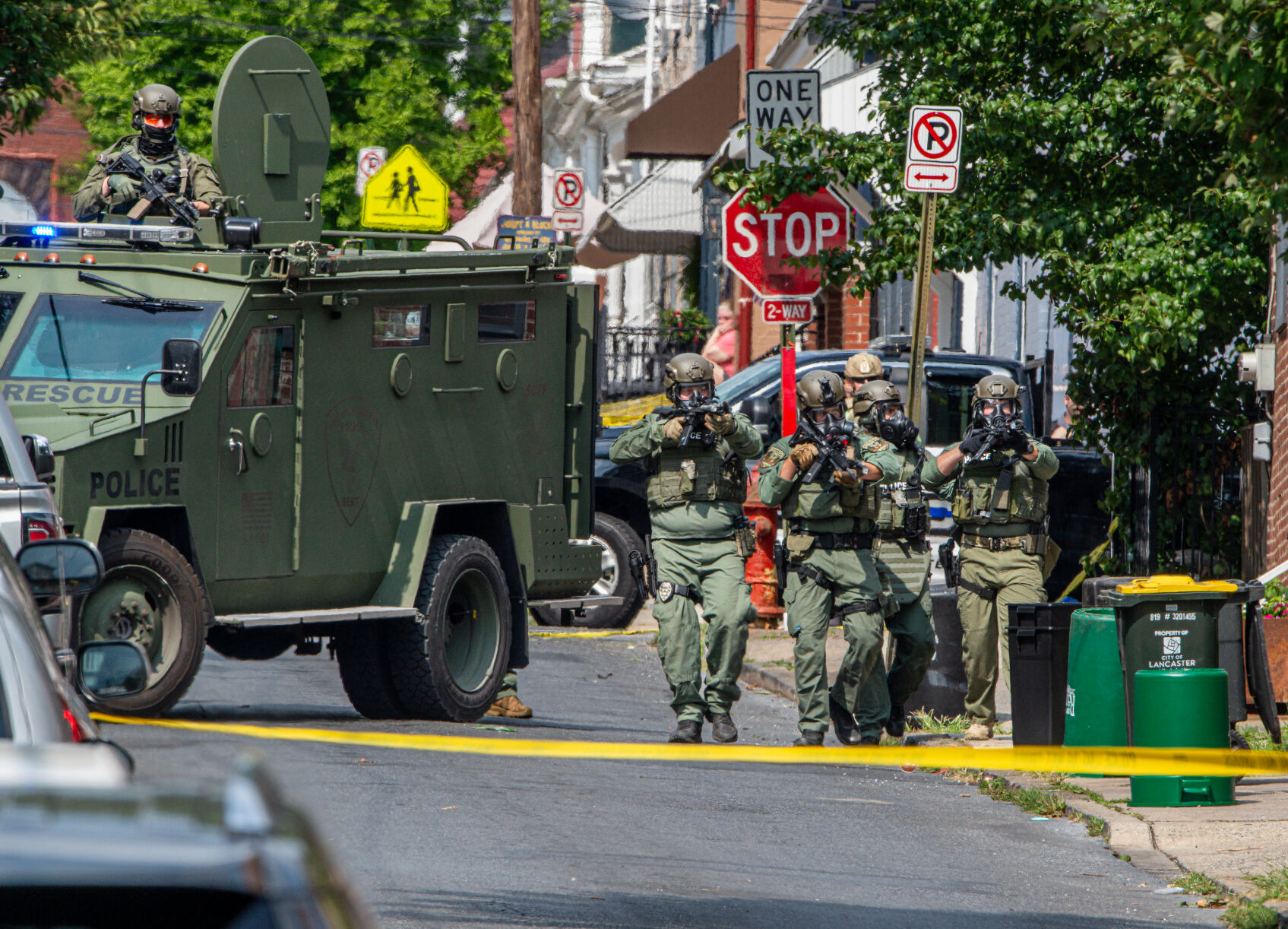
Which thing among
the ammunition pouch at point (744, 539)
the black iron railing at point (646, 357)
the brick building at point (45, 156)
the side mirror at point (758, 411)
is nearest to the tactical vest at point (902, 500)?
the ammunition pouch at point (744, 539)

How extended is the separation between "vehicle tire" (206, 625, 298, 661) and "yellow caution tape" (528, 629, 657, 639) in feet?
16.3

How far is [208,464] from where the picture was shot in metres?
8.80

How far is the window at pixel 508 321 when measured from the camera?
33.7ft

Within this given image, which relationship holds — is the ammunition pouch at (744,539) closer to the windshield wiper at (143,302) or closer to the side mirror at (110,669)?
the windshield wiper at (143,302)

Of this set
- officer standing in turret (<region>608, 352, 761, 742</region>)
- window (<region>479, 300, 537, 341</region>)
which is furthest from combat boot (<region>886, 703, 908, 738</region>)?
window (<region>479, 300, 537, 341</region>)

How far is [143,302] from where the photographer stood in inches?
353

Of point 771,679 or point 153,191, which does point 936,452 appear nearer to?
point 771,679

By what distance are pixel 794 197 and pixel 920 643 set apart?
13.8 feet

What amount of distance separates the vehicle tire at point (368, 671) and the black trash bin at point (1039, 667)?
10.2 ft

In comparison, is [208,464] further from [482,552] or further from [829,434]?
[829,434]

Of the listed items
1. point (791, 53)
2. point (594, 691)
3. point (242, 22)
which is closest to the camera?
point (594, 691)

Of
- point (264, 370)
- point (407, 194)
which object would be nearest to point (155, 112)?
point (264, 370)

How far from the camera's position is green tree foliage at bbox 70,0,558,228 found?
116 ft

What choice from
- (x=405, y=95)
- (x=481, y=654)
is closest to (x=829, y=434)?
(x=481, y=654)
